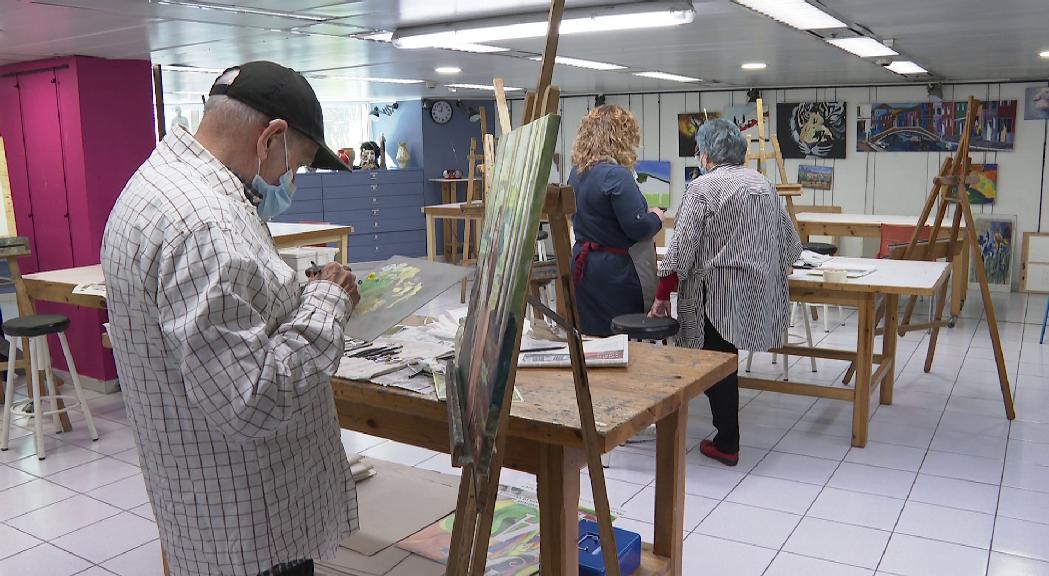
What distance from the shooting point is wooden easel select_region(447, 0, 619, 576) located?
4.94 feet

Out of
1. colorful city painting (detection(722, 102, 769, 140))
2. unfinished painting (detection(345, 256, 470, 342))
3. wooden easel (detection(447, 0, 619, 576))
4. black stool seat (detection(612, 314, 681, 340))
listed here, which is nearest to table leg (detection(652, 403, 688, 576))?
wooden easel (detection(447, 0, 619, 576))

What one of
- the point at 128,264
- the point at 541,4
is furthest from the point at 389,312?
the point at 541,4

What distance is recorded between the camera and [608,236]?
13.9ft

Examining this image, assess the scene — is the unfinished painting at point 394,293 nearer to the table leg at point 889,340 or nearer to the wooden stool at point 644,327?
the wooden stool at point 644,327

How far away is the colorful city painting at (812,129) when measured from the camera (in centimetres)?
988

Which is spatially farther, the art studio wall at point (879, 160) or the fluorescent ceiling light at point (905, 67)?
the art studio wall at point (879, 160)

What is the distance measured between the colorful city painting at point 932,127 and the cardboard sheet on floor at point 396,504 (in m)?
8.12

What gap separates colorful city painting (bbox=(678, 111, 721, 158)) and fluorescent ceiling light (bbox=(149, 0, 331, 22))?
7.26 m

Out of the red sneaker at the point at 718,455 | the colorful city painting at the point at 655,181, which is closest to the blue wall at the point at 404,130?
the colorful city painting at the point at 655,181

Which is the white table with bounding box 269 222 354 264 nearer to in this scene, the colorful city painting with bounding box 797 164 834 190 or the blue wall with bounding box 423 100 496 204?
the blue wall with bounding box 423 100 496 204

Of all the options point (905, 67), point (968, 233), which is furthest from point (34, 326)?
point (905, 67)

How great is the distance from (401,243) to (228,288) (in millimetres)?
10416

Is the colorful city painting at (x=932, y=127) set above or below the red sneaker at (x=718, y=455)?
above

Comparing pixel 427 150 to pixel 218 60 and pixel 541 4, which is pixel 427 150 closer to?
pixel 218 60
